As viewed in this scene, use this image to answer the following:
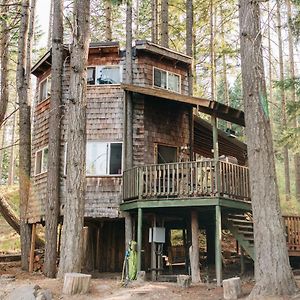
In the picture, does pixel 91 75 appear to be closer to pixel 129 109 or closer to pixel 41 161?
pixel 129 109

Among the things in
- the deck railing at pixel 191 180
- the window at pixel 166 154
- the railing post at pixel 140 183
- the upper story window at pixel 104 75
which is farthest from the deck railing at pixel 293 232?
the upper story window at pixel 104 75

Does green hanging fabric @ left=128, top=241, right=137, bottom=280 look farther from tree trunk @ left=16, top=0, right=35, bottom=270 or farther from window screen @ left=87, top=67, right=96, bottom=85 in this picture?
window screen @ left=87, top=67, right=96, bottom=85

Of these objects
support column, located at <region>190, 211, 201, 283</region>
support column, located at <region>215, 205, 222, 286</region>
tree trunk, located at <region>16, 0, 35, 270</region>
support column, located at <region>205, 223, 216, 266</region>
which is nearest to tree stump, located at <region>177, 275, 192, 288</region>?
support column, located at <region>215, 205, 222, 286</region>

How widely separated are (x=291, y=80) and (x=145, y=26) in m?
18.1

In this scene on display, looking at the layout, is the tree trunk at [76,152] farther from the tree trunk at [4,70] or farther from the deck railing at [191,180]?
the tree trunk at [4,70]

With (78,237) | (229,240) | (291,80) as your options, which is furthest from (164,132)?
(229,240)

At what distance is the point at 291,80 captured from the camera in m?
15.7

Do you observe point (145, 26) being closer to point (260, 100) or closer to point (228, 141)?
point (228, 141)

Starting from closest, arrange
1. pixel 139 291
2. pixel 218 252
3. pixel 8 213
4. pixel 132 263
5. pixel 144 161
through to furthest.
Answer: pixel 139 291 → pixel 218 252 → pixel 132 263 → pixel 144 161 → pixel 8 213

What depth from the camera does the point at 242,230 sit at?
1367 centimetres

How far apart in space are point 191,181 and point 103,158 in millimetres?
4073

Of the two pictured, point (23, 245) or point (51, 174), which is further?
point (23, 245)

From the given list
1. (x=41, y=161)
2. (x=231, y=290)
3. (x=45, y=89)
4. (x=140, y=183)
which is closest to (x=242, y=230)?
Result: (x=140, y=183)

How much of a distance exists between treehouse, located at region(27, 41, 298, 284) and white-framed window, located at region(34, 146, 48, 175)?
0.13ft
